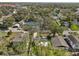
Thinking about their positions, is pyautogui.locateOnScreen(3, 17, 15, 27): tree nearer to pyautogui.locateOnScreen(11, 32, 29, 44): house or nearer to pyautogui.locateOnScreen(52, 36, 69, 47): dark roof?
pyautogui.locateOnScreen(11, 32, 29, 44): house

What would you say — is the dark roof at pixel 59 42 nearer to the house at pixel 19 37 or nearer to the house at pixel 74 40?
the house at pixel 74 40

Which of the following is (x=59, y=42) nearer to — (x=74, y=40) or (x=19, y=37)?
(x=74, y=40)

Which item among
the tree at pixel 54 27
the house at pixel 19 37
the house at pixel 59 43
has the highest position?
the tree at pixel 54 27

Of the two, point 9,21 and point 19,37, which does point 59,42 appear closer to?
point 19,37

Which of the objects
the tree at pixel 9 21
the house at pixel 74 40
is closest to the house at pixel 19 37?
the tree at pixel 9 21

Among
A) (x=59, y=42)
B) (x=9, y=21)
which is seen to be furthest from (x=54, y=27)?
(x=9, y=21)

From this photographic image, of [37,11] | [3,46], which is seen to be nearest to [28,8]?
[37,11]

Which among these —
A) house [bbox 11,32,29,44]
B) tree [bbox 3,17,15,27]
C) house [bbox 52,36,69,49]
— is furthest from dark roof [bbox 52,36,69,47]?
tree [bbox 3,17,15,27]

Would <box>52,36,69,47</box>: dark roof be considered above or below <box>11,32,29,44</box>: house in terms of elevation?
below

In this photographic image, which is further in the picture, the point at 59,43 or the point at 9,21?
the point at 9,21
